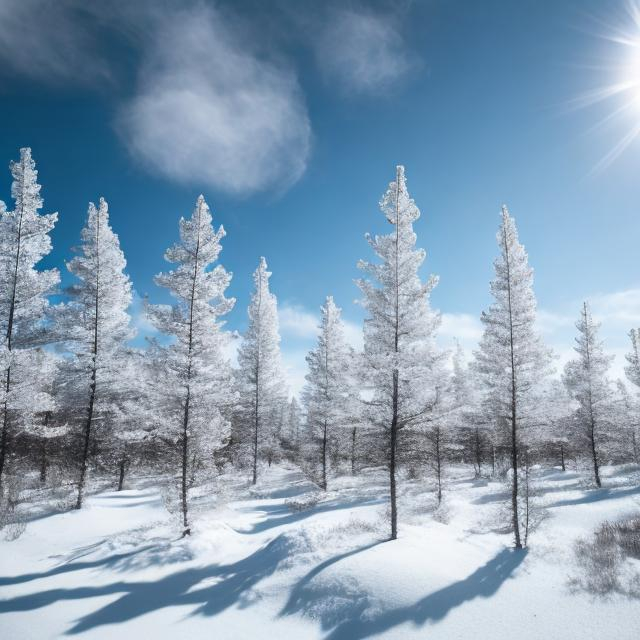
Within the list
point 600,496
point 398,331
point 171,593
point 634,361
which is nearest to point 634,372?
point 634,361

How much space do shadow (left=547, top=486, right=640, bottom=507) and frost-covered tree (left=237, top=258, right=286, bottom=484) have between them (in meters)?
21.0

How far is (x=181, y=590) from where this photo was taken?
34.8 ft

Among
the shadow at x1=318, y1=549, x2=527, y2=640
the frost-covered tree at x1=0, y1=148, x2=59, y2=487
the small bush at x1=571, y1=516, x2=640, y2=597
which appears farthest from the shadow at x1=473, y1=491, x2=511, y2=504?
the frost-covered tree at x1=0, y1=148, x2=59, y2=487

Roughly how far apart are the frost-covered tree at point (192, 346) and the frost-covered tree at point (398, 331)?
22.4 feet

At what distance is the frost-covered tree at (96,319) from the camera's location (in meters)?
19.8

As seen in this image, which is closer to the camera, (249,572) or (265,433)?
(249,572)

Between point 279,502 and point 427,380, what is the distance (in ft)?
50.0

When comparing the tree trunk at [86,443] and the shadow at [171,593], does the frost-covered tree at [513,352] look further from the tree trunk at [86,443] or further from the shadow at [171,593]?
the tree trunk at [86,443]

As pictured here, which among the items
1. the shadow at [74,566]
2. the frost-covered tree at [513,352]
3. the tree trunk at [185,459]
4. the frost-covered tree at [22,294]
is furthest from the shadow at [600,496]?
the frost-covered tree at [22,294]

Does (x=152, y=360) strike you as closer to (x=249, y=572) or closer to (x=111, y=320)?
(x=111, y=320)

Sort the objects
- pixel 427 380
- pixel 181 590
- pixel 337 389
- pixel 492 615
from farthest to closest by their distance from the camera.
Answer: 1. pixel 337 389
2. pixel 427 380
3. pixel 181 590
4. pixel 492 615

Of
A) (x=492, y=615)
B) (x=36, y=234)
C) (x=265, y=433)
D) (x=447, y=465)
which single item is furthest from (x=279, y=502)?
(x=447, y=465)

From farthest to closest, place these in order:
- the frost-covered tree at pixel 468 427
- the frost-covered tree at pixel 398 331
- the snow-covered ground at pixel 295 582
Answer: the frost-covered tree at pixel 468 427 → the frost-covered tree at pixel 398 331 → the snow-covered ground at pixel 295 582

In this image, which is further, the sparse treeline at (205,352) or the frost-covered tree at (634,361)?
the frost-covered tree at (634,361)
